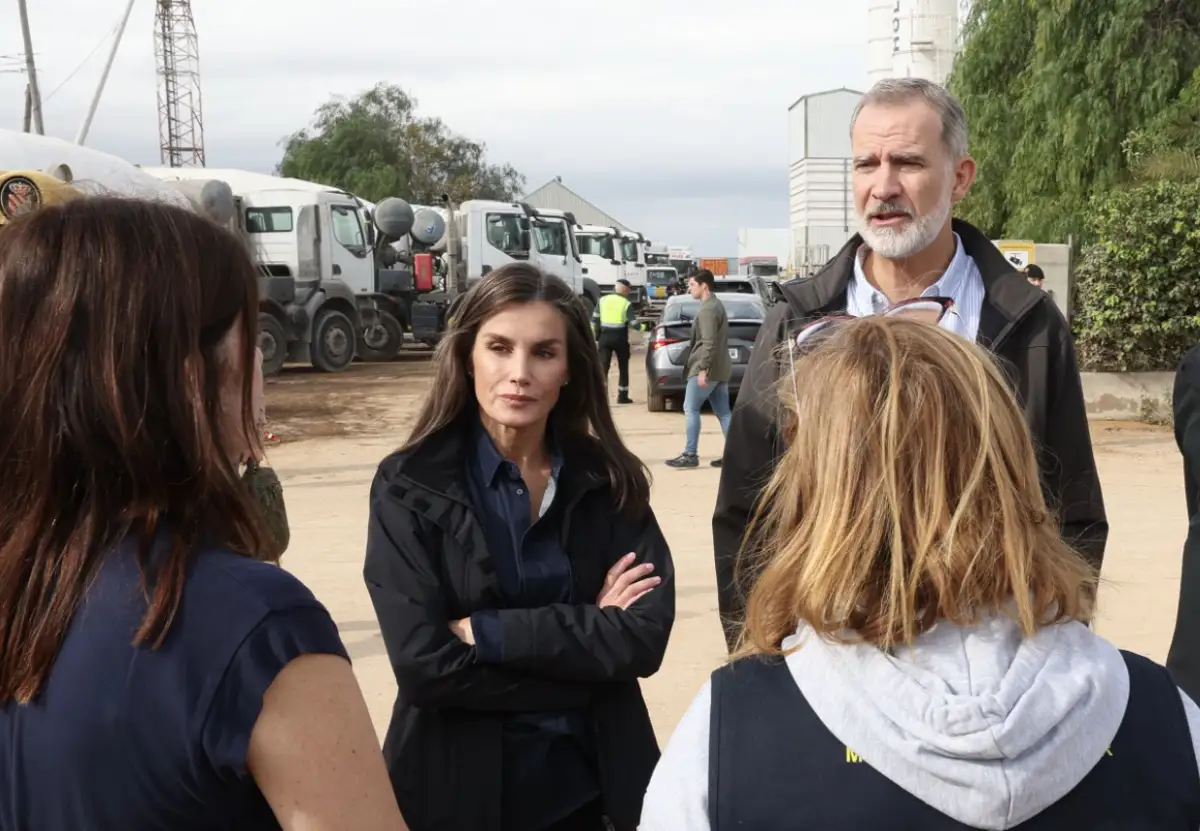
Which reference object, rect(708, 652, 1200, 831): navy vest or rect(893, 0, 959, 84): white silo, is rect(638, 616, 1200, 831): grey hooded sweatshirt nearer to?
rect(708, 652, 1200, 831): navy vest

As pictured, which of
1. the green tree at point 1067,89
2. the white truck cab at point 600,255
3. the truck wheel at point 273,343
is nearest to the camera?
the green tree at point 1067,89

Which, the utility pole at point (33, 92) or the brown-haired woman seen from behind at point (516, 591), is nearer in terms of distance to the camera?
the brown-haired woman seen from behind at point (516, 591)

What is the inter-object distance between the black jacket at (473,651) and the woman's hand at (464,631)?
14 mm

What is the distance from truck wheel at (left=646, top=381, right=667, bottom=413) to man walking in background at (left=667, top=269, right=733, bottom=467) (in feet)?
13.6

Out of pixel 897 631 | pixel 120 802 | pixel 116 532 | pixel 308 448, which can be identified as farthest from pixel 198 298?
pixel 308 448

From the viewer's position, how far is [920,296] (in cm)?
299

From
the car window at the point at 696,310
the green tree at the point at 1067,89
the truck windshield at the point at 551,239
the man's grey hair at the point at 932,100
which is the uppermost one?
the green tree at the point at 1067,89

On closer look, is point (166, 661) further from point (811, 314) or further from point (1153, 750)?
point (811, 314)

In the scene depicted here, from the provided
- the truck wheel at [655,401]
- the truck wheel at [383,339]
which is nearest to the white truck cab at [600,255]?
the truck wheel at [383,339]

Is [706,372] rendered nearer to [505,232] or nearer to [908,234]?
[908,234]

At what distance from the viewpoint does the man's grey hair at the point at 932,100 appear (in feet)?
9.89

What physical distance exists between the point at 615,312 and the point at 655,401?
1.53 metres

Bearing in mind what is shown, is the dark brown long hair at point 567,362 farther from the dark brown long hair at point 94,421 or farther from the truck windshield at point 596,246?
the truck windshield at point 596,246

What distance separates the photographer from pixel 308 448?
1383cm
